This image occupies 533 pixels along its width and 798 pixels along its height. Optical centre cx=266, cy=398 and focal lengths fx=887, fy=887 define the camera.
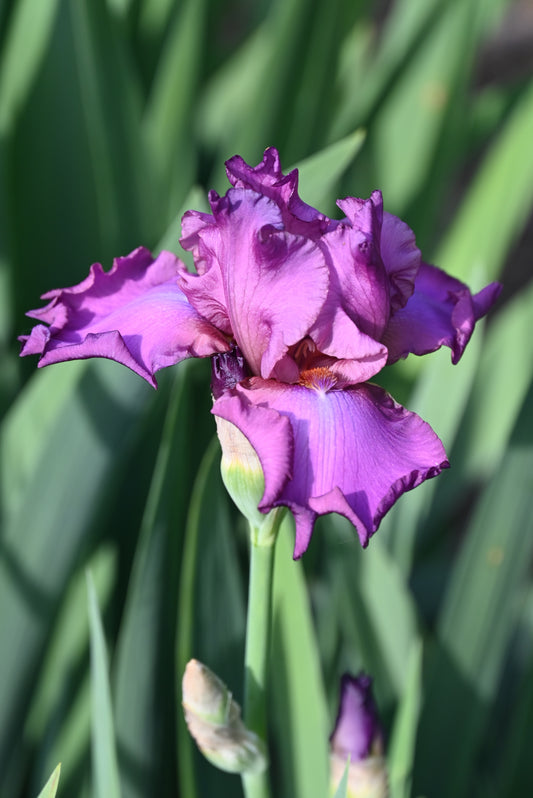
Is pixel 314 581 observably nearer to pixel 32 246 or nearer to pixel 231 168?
pixel 32 246

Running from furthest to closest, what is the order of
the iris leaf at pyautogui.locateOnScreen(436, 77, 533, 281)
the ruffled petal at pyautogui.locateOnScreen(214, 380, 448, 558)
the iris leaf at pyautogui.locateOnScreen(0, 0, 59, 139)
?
the iris leaf at pyautogui.locateOnScreen(436, 77, 533, 281) → the iris leaf at pyautogui.locateOnScreen(0, 0, 59, 139) → the ruffled petal at pyautogui.locateOnScreen(214, 380, 448, 558)

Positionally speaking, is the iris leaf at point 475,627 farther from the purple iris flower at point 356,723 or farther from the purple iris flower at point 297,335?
the purple iris flower at point 297,335

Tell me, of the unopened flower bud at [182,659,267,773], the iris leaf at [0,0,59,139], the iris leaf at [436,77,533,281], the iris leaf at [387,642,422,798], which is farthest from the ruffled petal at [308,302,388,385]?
the iris leaf at [436,77,533,281]

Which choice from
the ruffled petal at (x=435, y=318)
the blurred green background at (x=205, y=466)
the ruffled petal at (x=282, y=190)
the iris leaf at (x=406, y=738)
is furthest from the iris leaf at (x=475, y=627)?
the ruffled petal at (x=282, y=190)

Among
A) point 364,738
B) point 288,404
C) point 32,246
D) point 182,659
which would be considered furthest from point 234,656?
point 32,246

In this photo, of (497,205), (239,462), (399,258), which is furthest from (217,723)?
(497,205)

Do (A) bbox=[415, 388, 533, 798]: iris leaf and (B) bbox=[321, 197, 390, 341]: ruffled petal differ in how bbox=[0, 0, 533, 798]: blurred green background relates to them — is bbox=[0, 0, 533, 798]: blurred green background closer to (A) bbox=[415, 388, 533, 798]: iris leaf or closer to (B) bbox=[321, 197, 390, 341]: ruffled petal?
(A) bbox=[415, 388, 533, 798]: iris leaf

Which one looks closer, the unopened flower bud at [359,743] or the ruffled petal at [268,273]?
the ruffled petal at [268,273]
